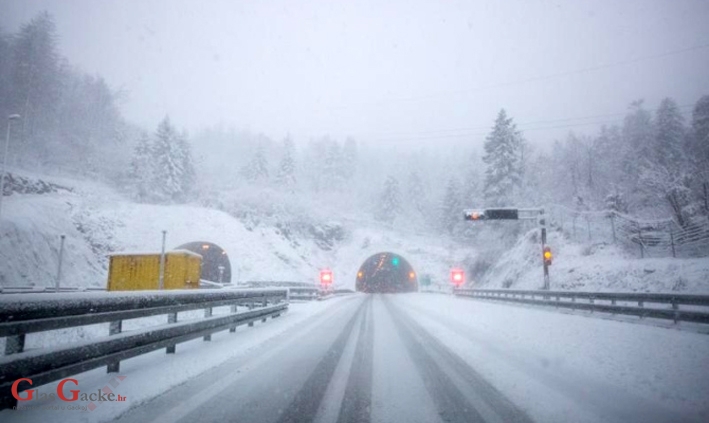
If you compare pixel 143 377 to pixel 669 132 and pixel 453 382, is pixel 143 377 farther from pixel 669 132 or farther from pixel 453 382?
pixel 669 132

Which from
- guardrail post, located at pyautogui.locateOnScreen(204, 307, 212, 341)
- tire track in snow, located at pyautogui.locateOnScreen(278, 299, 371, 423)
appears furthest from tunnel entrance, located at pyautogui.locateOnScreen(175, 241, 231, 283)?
tire track in snow, located at pyautogui.locateOnScreen(278, 299, 371, 423)

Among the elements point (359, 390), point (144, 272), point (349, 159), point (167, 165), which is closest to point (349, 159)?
point (349, 159)

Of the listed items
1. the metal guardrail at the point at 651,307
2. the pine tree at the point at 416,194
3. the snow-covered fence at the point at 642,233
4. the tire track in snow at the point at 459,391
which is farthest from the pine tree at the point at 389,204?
the tire track in snow at the point at 459,391

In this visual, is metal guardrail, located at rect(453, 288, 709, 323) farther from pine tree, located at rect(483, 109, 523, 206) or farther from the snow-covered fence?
pine tree, located at rect(483, 109, 523, 206)

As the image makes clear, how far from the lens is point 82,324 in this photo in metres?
4.17

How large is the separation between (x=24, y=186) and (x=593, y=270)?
47760mm

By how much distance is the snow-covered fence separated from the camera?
832 inches

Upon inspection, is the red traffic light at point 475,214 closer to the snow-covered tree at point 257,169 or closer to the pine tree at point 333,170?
the snow-covered tree at point 257,169

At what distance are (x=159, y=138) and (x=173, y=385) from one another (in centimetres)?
5749

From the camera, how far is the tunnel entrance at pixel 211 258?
36781mm

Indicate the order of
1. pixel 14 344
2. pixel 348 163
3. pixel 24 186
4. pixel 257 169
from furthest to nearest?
pixel 348 163 → pixel 257 169 → pixel 24 186 → pixel 14 344

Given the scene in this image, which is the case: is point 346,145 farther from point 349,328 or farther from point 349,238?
point 349,328

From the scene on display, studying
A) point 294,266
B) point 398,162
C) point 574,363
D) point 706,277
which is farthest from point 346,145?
point 574,363

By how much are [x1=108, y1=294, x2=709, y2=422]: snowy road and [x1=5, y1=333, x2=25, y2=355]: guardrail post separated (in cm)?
123
